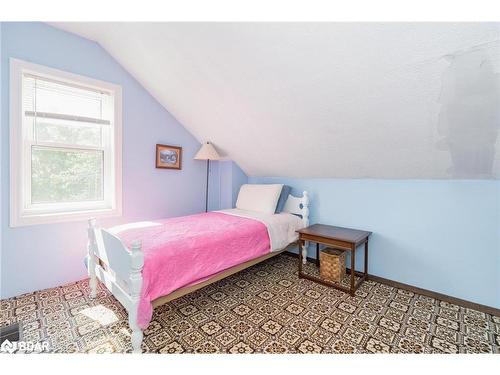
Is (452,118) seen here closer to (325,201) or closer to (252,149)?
(325,201)

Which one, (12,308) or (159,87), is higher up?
(159,87)

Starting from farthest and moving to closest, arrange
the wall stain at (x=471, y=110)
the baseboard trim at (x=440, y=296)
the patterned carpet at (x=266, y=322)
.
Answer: the baseboard trim at (x=440, y=296), the patterned carpet at (x=266, y=322), the wall stain at (x=471, y=110)

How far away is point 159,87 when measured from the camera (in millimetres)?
2799

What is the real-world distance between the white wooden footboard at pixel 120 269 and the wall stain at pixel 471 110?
7.18 feet

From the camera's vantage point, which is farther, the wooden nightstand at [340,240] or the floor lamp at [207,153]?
the floor lamp at [207,153]

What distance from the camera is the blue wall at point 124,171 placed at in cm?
208

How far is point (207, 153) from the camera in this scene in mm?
3275

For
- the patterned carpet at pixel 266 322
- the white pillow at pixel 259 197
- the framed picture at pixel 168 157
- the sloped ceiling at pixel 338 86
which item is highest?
the sloped ceiling at pixel 338 86

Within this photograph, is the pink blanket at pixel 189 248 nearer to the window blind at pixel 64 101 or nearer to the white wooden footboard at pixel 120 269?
the white wooden footboard at pixel 120 269

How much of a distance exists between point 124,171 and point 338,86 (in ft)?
7.99

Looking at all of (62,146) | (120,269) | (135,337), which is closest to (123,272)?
(120,269)

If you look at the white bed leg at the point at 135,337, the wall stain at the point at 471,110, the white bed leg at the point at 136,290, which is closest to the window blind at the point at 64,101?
the white bed leg at the point at 136,290
